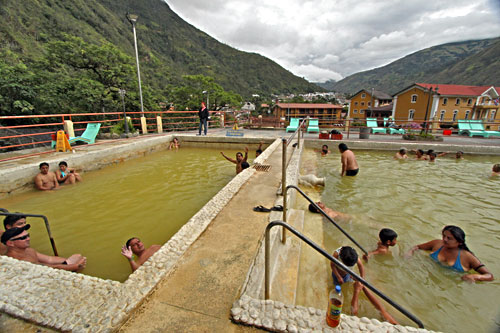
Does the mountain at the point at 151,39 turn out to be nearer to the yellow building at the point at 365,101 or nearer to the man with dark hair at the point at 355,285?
the man with dark hair at the point at 355,285

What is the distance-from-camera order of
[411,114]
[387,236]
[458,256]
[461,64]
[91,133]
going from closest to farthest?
[458,256] → [387,236] → [91,133] → [411,114] → [461,64]

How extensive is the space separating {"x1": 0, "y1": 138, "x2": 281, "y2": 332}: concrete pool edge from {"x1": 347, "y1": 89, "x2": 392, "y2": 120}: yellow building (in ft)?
177

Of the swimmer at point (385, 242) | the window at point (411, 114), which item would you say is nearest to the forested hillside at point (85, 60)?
the swimmer at point (385, 242)

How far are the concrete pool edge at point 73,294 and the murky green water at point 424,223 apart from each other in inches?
84.4

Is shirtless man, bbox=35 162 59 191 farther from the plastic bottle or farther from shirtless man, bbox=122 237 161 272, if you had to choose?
the plastic bottle

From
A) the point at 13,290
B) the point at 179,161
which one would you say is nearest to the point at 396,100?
the point at 179,161

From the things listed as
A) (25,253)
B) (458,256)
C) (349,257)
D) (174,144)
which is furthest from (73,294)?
(174,144)

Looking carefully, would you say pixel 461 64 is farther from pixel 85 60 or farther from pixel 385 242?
pixel 385 242

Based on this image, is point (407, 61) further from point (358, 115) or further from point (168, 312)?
point (168, 312)

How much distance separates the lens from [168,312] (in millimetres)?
1788

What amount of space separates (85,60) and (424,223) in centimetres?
2051

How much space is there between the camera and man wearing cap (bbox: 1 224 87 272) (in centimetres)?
272

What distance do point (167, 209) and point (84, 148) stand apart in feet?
18.8

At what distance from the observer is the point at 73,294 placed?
6.19 ft
